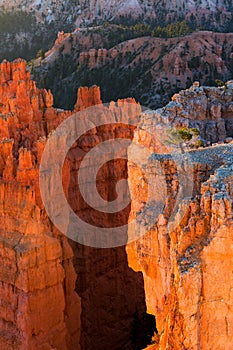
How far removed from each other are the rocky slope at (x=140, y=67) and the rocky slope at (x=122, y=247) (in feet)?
80.3

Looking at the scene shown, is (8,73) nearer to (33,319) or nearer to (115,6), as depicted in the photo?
(33,319)

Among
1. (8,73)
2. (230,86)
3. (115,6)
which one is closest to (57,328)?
(230,86)

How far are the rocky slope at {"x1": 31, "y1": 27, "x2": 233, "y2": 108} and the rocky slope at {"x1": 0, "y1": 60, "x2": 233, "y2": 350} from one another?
24.5 metres

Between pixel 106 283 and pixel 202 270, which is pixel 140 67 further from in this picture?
pixel 202 270

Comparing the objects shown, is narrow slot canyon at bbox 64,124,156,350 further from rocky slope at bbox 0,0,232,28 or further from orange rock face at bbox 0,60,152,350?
rocky slope at bbox 0,0,232,28

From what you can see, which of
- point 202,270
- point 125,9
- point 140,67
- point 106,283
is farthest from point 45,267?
point 125,9

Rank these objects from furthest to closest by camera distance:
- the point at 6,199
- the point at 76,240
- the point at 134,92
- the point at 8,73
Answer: the point at 134,92
the point at 8,73
the point at 76,240
the point at 6,199

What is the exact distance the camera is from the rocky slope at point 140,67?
45.0 metres

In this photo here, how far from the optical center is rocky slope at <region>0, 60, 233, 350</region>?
20.1 feet

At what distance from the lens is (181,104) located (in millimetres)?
12695

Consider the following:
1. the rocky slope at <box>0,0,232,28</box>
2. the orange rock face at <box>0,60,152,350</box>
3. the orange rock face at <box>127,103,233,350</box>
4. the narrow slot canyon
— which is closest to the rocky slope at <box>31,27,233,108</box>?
the rocky slope at <box>0,0,232,28</box>

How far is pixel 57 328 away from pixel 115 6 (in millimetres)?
66133

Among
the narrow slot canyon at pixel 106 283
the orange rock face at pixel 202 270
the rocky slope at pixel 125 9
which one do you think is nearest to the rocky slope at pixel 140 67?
the rocky slope at pixel 125 9

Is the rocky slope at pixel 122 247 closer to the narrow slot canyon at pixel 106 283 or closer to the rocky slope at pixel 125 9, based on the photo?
the narrow slot canyon at pixel 106 283
